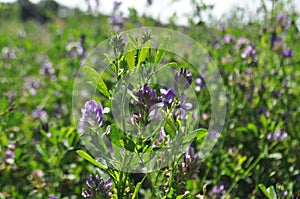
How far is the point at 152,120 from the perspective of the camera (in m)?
1.27

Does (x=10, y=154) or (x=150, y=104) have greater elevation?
(x=150, y=104)

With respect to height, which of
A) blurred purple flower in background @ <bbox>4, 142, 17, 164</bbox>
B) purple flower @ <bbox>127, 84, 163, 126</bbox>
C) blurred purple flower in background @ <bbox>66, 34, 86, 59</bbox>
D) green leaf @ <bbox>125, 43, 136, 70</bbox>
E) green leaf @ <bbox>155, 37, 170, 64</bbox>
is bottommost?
blurred purple flower in background @ <bbox>4, 142, 17, 164</bbox>

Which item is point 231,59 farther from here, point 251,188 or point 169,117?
point 169,117

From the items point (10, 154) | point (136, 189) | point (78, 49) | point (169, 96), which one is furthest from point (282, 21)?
point (136, 189)

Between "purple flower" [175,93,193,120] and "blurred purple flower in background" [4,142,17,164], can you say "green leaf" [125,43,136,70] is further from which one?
"blurred purple flower in background" [4,142,17,164]

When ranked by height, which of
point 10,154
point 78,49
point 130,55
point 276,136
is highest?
point 78,49

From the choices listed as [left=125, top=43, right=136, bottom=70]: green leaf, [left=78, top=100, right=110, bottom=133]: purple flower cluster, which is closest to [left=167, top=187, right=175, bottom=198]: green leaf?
[left=78, top=100, right=110, bottom=133]: purple flower cluster

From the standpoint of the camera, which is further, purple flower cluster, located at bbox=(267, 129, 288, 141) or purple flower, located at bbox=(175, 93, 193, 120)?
purple flower cluster, located at bbox=(267, 129, 288, 141)

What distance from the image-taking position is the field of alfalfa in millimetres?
1238

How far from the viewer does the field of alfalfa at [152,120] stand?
1.24 metres

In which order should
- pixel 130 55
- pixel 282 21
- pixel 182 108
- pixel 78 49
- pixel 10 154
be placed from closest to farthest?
pixel 130 55
pixel 182 108
pixel 10 154
pixel 282 21
pixel 78 49

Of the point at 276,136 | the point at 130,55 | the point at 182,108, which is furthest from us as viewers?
the point at 276,136

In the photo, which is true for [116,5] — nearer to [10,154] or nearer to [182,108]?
[10,154]

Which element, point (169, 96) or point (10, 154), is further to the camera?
point (10, 154)
